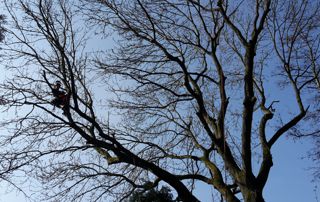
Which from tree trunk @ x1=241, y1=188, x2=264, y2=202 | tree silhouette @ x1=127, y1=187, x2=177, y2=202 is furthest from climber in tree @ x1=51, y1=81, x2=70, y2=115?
tree trunk @ x1=241, y1=188, x2=264, y2=202

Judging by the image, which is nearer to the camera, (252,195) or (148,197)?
(252,195)

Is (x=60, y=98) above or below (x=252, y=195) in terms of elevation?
above

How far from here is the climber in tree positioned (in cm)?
588

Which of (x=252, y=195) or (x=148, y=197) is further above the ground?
(x=148, y=197)

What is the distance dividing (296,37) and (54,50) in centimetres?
541

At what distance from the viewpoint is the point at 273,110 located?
7469 millimetres

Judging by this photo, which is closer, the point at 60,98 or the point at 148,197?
the point at 60,98

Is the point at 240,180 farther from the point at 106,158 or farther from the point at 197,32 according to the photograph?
the point at 197,32

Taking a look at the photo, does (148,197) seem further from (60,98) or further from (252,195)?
(60,98)

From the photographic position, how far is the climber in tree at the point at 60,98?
588 cm

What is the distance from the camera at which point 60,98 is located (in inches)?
239

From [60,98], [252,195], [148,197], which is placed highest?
[60,98]

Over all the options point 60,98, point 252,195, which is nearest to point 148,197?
point 252,195

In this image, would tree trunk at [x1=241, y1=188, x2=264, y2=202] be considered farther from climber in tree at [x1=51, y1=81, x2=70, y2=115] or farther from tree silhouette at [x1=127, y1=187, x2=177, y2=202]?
climber in tree at [x1=51, y1=81, x2=70, y2=115]
